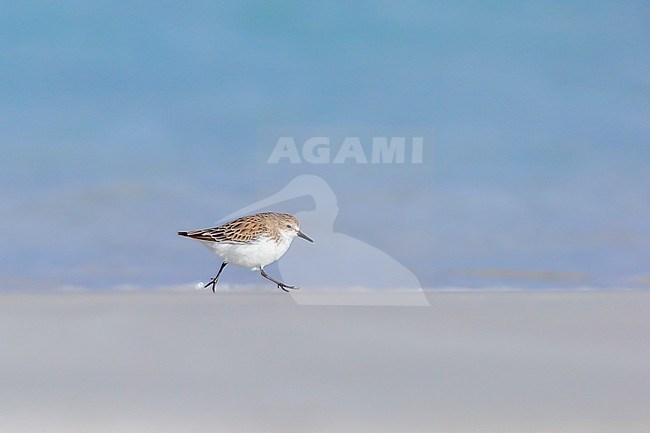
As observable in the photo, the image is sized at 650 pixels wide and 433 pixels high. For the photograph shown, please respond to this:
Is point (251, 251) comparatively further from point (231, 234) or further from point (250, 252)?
point (231, 234)

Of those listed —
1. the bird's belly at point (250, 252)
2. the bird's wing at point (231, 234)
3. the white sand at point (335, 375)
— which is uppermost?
the bird's wing at point (231, 234)

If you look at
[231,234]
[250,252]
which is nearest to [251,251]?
[250,252]

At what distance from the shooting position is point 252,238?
4930 mm

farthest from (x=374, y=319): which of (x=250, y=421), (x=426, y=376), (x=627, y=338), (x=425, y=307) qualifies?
(x=250, y=421)

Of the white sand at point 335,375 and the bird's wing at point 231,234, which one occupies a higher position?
the bird's wing at point 231,234

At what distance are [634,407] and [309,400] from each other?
1.28 m

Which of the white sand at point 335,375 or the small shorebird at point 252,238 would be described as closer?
the white sand at point 335,375

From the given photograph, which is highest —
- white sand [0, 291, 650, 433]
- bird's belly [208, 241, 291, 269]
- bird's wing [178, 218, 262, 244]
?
bird's wing [178, 218, 262, 244]

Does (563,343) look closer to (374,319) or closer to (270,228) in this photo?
(374,319)

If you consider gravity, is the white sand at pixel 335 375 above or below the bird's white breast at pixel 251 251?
below

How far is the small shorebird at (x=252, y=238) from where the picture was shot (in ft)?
16.2

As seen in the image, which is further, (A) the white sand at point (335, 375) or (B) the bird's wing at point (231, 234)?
(B) the bird's wing at point (231, 234)

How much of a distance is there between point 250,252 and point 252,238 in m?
0.08

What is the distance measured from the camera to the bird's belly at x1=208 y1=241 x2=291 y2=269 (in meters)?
4.94
